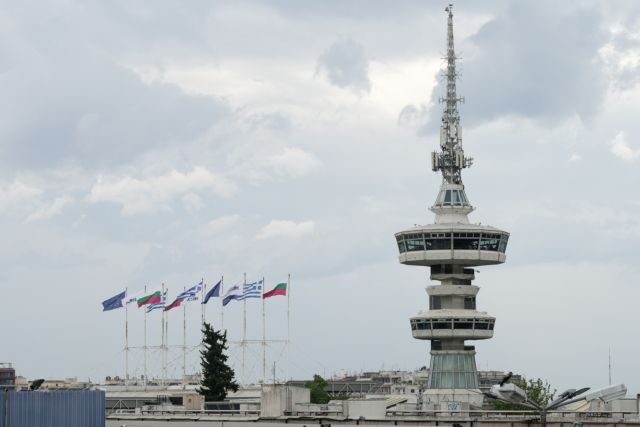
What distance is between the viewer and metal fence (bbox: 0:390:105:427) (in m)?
71.4

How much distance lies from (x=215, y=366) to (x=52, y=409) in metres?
118

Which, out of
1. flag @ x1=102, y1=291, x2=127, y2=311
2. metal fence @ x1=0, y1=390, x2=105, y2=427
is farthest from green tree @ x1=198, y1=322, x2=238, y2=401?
metal fence @ x1=0, y1=390, x2=105, y2=427

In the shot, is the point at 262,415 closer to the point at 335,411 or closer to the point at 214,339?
the point at 335,411

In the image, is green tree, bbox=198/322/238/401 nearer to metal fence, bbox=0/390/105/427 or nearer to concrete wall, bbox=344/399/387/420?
concrete wall, bbox=344/399/387/420

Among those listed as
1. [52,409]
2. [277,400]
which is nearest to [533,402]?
[52,409]

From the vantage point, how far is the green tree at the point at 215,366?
19100 centimetres

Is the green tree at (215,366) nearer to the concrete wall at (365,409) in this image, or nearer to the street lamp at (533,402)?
the concrete wall at (365,409)

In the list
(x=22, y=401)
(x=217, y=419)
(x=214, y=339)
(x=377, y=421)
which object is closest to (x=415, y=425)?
(x=377, y=421)

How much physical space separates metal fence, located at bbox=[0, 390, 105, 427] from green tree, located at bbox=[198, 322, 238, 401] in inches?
4474

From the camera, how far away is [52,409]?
73688mm

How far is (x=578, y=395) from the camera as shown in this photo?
62.8m

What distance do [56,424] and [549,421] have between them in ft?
152

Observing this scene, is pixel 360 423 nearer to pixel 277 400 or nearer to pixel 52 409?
pixel 277 400

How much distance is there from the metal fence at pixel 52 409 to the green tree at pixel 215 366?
11363 centimetres
